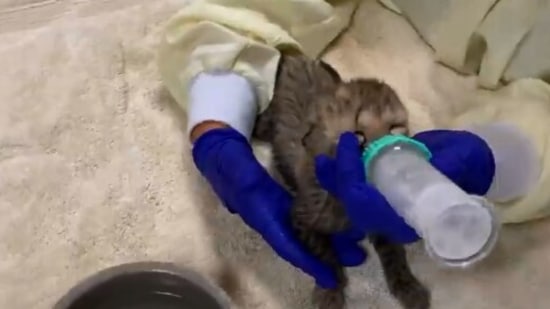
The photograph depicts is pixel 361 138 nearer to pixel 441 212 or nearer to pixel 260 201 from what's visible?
pixel 260 201

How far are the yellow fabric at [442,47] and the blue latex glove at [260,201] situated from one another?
11cm

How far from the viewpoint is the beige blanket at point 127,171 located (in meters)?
1.03

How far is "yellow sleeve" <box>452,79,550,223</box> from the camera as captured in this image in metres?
1.03

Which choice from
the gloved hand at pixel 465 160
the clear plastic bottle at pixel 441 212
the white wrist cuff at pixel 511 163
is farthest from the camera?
the white wrist cuff at pixel 511 163

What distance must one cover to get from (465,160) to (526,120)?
0.17 meters

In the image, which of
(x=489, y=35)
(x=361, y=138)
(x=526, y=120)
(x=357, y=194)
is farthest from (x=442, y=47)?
(x=357, y=194)

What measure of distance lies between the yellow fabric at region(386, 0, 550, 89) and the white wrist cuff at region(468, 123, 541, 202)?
9cm

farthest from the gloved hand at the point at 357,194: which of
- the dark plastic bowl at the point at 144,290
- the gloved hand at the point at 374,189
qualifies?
the dark plastic bowl at the point at 144,290

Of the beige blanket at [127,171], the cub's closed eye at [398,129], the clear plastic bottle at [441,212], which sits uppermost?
the clear plastic bottle at [441,212]

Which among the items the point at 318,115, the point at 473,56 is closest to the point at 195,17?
the point at 318,115

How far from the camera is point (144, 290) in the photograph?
941 mm

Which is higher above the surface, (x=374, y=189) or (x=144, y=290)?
(x=374, y=189)

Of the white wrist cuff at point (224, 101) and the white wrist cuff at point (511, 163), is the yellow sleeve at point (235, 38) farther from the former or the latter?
the white wrist cuff at point (511, 163)

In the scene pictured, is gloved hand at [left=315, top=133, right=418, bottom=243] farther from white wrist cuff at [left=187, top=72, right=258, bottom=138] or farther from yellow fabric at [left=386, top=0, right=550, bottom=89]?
yellow fabric at [left=386, top=0, right=550, bottom=89]
